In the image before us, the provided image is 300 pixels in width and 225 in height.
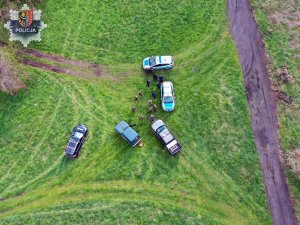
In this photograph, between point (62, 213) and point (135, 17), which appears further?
point (135, 17)

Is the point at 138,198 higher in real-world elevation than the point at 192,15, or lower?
lower

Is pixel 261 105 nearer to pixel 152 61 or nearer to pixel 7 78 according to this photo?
pixel 152 61

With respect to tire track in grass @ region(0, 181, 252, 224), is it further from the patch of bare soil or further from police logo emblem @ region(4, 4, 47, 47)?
police logo emblem @ region(4, 4, 47, 47)

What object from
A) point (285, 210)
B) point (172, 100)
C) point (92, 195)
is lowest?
point (285, 210)

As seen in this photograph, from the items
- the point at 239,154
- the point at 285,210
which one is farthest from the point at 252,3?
the point at 285,210

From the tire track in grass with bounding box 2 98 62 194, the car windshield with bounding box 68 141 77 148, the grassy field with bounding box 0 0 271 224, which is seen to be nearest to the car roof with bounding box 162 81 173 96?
the grassy field with bounding box 0 0 271 224

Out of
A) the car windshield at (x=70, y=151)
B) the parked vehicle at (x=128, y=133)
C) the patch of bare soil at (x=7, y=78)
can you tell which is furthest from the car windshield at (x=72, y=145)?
the patch of bare soil at (x=7, y=78)

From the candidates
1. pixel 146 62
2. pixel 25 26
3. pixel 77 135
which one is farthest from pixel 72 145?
pixel 25 26

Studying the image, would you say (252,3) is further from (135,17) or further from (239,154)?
(239,154)

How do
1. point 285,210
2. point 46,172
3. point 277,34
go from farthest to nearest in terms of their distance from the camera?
point 277,34 → point 46,172 → point 285,210
